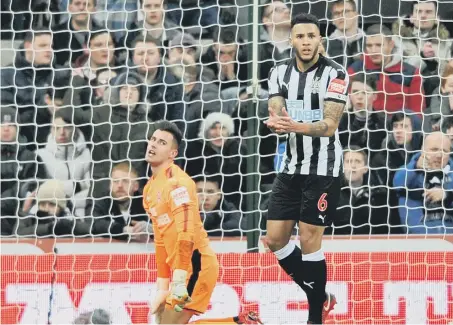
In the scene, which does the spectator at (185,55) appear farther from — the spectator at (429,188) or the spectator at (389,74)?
the spectator at (429,188)

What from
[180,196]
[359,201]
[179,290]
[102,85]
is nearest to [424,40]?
[359,201]

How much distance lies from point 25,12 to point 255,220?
2441 millimetres

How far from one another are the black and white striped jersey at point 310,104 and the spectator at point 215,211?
69.8 inches

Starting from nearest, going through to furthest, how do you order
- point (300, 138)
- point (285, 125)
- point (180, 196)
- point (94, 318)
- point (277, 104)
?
point (285, 125) → point (277, 104) → point (300, 138) → point (180, 196) → point (94, 318)

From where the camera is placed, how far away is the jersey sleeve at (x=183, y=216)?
24.2ft

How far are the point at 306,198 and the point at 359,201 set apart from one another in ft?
6.46

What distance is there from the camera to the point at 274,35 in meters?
9.30

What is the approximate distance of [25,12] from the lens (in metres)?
9.47

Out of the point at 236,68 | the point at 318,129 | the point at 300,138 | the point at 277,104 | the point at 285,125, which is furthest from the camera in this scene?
the point at 236,68

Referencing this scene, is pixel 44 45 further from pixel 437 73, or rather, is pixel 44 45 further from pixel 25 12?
pixel 437 73

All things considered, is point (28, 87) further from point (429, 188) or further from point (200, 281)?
point (429, 188)

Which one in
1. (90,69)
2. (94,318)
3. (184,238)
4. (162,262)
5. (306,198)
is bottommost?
(94,318)

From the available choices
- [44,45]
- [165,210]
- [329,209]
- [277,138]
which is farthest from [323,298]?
[44,45]

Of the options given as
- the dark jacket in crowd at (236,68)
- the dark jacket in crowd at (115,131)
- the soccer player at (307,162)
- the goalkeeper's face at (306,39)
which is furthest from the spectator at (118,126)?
the goalkeeper's face at (306,39)
